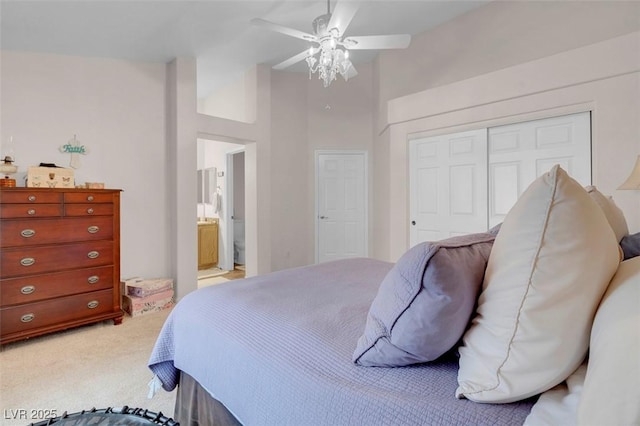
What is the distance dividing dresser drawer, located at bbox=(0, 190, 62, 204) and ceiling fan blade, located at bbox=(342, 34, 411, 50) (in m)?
2.62

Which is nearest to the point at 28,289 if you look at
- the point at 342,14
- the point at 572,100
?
the point at 342,14

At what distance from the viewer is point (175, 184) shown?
148 inches

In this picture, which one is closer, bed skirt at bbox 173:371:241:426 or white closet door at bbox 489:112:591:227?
bed skirt at bbox 173:371:241:426

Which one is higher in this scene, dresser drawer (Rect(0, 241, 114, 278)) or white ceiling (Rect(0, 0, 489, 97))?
white ceiling (Rect(0, 0, 489, 97))

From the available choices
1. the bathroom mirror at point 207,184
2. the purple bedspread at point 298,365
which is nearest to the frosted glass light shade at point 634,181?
the purple bedspread at point 298,365

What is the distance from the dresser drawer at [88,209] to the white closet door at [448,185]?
126 inches

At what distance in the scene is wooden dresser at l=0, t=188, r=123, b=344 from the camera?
2.47 meters

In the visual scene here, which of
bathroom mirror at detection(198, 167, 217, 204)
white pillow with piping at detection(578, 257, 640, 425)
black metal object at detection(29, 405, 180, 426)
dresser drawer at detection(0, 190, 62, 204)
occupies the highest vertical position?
bathroom mirror at detection(198, 167, 217, 204)

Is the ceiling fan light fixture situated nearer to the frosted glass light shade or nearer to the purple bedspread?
the purple bedspread

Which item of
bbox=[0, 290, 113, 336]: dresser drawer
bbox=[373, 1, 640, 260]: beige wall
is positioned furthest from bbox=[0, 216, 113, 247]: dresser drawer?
bbox=[373, 1, 640, 260]: beige wall

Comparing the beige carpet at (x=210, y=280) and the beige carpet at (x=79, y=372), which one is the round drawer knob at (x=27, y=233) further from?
the beige carpet at (x=210, y=280)

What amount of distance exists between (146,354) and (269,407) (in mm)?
1951

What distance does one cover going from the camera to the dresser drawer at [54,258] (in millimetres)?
2477

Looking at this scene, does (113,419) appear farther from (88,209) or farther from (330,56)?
(88,209)
